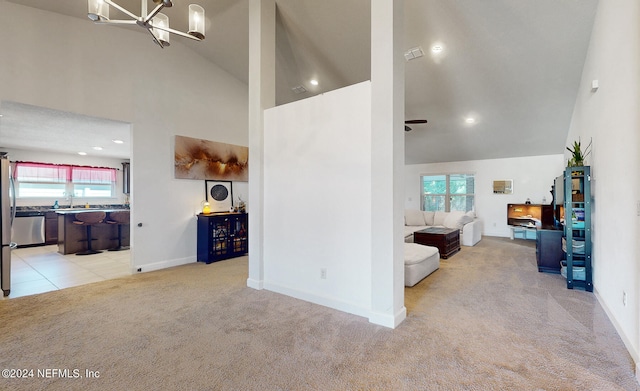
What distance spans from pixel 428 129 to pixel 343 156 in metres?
4.73

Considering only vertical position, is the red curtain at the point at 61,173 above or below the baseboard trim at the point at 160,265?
above

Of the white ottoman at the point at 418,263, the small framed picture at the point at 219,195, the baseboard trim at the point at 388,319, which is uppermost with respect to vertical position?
the small framed picture at the point at 219,195

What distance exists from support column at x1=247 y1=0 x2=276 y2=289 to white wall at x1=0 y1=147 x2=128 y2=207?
6574 millimetres

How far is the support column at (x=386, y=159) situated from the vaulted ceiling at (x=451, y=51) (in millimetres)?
1347

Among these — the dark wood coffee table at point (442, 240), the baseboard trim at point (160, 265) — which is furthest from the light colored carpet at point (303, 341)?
the dark wood coffee table at point (442, 240)

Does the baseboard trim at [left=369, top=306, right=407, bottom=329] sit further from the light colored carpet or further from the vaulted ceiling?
the vaulted ceiling

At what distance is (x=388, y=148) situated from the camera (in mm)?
2547

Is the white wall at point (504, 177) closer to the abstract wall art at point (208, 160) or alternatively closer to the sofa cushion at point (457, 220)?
the sofa cushion at point (457, 220)

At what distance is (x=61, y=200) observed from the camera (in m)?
7.16

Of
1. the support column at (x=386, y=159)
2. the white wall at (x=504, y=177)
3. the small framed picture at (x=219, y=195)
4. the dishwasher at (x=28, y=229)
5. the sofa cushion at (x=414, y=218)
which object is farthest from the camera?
the sofa cushion at (x=414, y=218)

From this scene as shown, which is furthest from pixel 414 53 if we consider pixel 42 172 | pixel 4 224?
pixel 42 172

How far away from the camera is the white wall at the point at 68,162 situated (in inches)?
261

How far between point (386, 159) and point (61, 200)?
850 centimetres

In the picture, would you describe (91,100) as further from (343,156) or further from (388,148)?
(388,148)
